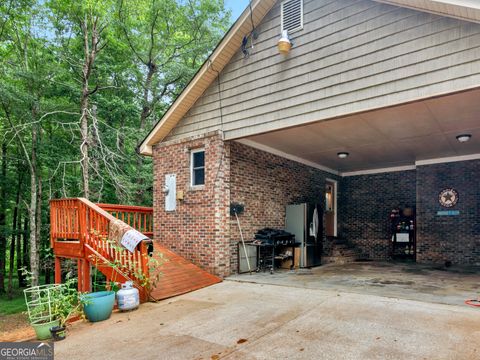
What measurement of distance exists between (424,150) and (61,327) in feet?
30.2

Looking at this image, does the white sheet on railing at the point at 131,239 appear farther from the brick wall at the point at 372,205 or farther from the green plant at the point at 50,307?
the brick wall at the point at 372,205

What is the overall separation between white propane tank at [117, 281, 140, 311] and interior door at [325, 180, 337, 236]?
821cm

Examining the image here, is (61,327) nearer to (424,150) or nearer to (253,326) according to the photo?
(253,326)

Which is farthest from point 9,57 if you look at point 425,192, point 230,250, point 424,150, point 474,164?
point 474,164

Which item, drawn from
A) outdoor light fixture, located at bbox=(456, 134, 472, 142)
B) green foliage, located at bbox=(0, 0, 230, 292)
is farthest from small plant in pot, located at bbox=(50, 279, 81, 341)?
outdoor light fixture, located at bbox=(456, 134, 472, 142)

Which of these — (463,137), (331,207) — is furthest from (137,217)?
(463,137)

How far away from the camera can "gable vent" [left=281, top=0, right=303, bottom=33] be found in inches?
243

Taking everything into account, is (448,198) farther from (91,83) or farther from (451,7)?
(91,83)

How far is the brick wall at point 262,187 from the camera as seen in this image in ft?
24.7

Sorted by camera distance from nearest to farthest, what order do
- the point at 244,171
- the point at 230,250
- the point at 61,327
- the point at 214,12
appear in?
the point at 61,327 < the point at 230,250 < the point at 244,171 < the point at 214,12

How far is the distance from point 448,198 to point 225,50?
7.95 metres

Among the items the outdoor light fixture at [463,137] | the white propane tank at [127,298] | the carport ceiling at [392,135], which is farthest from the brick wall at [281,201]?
the outdoor light fixture at [463,137]

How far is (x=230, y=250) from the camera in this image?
23.7 feet

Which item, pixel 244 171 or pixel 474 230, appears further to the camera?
pixel 474 230
